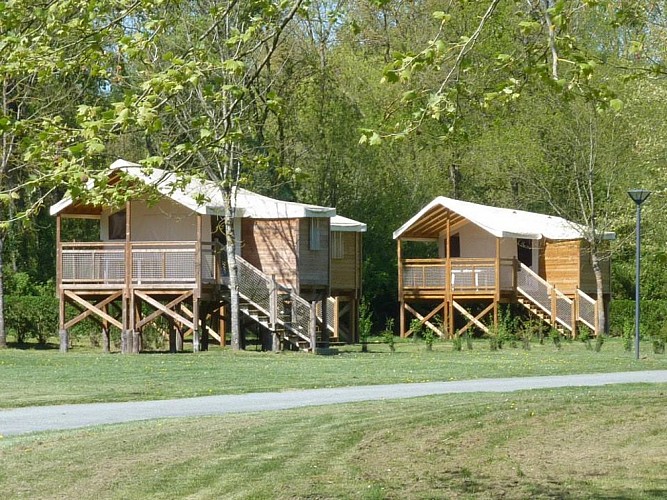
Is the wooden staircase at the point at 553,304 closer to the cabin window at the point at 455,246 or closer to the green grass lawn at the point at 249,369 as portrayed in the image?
the cabin window at the point at 455,246

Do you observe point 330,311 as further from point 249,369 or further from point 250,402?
point 250,402

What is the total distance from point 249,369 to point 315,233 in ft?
45.0

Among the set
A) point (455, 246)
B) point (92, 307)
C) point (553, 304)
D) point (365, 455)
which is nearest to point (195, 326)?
point (92, 307)

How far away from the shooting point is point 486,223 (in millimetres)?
44500

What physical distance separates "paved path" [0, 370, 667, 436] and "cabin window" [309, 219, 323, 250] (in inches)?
649

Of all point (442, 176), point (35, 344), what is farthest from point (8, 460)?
point (442, 176)

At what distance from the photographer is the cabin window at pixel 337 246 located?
42.8m

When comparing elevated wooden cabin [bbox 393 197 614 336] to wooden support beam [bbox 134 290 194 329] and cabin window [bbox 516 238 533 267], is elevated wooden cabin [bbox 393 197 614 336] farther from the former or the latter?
wooden support beam [bbox 134 290 194 329]

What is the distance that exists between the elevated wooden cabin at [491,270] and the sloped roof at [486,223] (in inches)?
1.3

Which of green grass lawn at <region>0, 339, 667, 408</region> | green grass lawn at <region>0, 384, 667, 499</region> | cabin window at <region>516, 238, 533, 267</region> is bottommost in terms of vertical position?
green grass lawn at <region>0, 384, 667, 499</region>

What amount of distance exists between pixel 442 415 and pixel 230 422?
7.88ft

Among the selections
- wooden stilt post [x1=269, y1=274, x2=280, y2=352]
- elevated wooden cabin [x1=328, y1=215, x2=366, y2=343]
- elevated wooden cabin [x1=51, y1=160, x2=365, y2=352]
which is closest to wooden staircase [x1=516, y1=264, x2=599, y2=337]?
elevated wooden cabin [x1=328, y1=215, x2=366, y2=343]

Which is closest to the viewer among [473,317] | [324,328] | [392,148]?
[392,148]

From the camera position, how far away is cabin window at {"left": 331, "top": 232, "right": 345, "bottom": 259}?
42.8 metres
